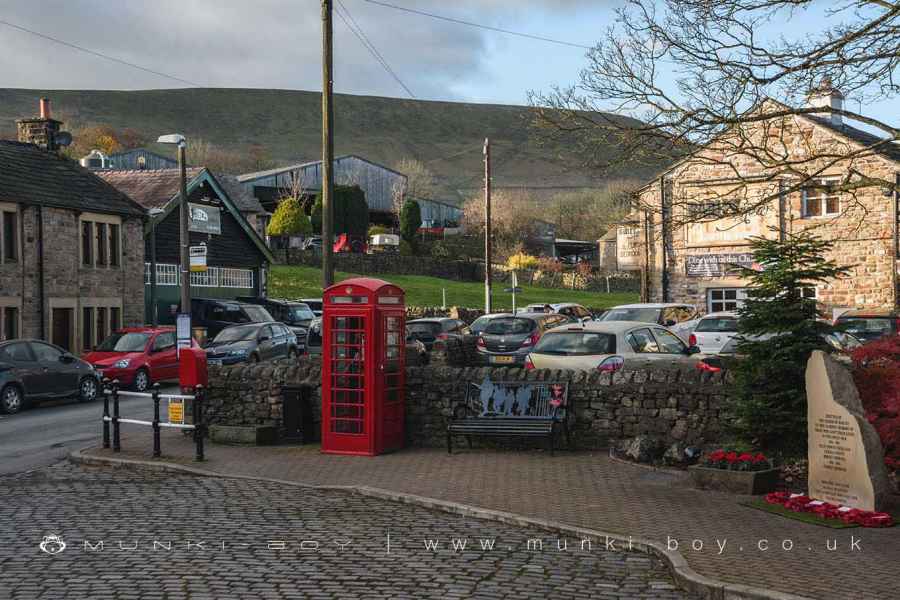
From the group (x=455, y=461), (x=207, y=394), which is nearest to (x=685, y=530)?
(x=455, y=461)

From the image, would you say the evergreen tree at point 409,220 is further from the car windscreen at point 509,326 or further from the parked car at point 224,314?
the car windscreen at point 509,326

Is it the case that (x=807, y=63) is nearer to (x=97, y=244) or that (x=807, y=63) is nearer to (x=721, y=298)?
(x=97, y=244)

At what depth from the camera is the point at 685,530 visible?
9164 millimetres

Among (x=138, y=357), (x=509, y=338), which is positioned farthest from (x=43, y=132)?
(x=509, y=338)

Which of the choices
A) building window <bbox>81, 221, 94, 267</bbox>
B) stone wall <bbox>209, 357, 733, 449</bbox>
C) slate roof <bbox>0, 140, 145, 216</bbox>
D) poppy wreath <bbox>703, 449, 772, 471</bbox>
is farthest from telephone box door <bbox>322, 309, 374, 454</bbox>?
building window <bbox>81, 221, 94, 267</bbox>

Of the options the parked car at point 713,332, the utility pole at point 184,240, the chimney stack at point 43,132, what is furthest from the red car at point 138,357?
the parked car at point 713,332

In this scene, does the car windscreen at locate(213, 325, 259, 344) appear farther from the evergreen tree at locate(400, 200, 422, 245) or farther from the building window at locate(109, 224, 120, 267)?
the evergreen tree at locate(400, 200, 422, 245)

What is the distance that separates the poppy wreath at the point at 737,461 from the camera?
11078 millimetres

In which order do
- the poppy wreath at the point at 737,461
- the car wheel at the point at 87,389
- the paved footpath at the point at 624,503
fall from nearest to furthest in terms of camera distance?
the paved footpath at the point at 624,503, the poppy wreath at the point at 737,461, the car wheel at the point at 87,389

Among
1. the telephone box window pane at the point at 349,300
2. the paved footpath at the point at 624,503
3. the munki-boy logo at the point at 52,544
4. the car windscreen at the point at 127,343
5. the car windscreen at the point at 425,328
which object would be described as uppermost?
the telephone box window pane at the point at 349,300

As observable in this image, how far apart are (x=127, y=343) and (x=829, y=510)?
2097 cm

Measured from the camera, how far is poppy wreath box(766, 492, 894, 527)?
30.6 feet

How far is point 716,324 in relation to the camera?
24.7 meters

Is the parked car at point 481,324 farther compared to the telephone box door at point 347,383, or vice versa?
the parked car at point 481,324
